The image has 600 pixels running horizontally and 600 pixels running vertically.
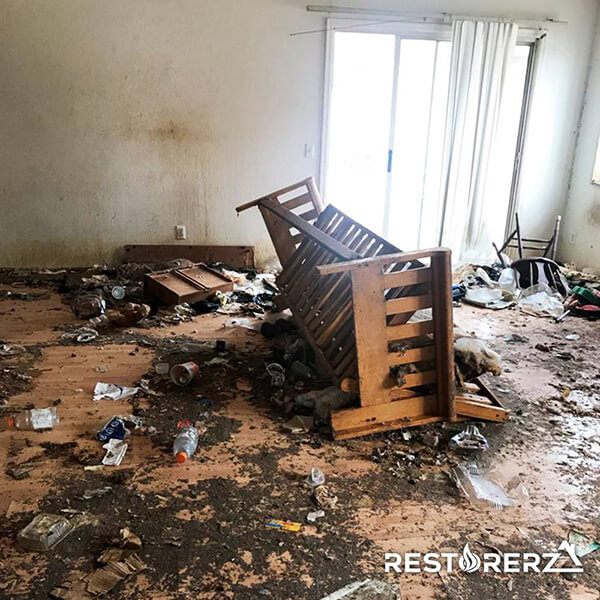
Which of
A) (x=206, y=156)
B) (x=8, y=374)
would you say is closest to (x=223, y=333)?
(x=8, y=374)

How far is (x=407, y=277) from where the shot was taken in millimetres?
2646

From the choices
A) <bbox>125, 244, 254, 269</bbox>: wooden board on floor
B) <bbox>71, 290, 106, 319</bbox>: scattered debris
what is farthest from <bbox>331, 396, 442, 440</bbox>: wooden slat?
<bbox>125, 244, 254, 269</bbox>: wooden board on floor

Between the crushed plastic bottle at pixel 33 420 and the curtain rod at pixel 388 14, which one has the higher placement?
the curtain rod at pixel 388 14

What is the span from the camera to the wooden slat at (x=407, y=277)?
262cm

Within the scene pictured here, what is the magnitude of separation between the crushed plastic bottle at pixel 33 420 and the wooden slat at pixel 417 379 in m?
1.61

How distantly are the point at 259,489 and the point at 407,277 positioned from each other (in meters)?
1.12

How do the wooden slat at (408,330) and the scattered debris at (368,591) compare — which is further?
the wooden slat at (408,330)

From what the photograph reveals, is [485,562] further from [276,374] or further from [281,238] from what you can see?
[281,238]

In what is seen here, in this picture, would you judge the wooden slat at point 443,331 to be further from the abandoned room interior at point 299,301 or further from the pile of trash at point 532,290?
the pile of trash at point 532,290

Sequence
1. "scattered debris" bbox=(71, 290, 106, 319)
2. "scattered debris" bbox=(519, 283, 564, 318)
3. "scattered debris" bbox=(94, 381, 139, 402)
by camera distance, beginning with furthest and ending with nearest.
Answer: "scattered debris" bbox=(519, 283, 564, 318) < "scattered debris" bbox=(71, 290, 106, 319) < "scattered debris" bbox=(94, 381, 139, 402)

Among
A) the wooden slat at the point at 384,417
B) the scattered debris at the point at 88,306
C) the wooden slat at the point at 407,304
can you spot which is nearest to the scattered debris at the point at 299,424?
the wooden slat at the point at 384,417

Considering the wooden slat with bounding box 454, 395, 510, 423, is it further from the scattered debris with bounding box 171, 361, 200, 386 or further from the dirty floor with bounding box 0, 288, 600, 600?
the scattered debris with bounding box 171, 361, 200, 386

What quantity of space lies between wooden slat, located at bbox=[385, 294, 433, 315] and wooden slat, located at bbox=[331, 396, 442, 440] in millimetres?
439

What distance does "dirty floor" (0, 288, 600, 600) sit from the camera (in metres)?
1.90
